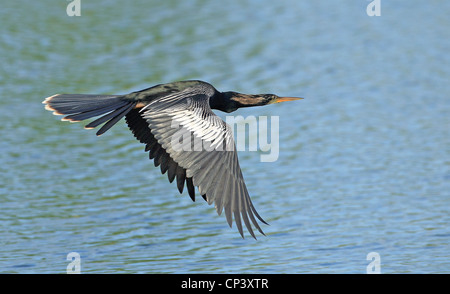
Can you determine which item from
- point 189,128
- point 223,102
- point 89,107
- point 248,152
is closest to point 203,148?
point 189,128

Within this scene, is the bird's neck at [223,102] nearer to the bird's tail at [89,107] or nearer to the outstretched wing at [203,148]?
the outstretched wing at [203,148]

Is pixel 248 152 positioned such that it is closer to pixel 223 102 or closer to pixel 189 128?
pixel 223 102

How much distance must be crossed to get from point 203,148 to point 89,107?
1448 mm

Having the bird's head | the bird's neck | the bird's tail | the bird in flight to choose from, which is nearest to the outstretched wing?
the bird in flight

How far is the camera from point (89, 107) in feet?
28.0

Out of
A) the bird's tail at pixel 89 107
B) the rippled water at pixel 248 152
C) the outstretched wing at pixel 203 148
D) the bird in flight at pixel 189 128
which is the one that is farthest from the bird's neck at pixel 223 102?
the rippled water at pixel 248 152

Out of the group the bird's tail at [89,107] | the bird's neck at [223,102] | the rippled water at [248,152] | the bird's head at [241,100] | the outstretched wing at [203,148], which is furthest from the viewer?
the bird's head at [241,100]

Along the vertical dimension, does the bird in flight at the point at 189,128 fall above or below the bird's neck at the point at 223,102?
below

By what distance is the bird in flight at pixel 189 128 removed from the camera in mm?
7375

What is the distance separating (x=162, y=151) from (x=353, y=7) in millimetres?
9643

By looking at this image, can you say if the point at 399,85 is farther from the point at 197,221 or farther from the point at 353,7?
the point at 197,221

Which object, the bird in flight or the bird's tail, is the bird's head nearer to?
the bird in flight

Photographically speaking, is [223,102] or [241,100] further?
[241,100]
